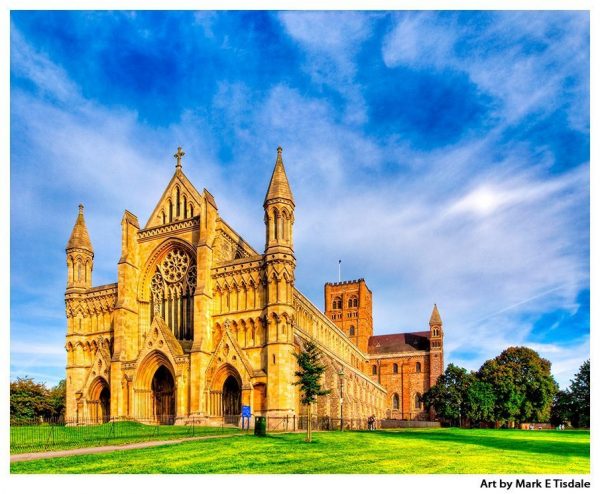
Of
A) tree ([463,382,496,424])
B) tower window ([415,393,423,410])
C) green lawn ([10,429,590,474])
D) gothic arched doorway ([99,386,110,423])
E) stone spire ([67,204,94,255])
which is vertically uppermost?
stone spire ([67,204,94,255])

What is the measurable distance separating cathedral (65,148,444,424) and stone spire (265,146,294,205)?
99 millimetres

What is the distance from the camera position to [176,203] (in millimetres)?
51844

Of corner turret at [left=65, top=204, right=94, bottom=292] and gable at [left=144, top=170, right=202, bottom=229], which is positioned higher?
gable at [left=144, top=170, right=202, bottom=229]

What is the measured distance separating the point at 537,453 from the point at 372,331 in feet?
296

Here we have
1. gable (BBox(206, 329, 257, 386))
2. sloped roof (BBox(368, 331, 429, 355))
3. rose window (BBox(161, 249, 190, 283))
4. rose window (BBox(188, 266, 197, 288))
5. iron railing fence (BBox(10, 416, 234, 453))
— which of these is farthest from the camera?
sloped roof (BBox(368, 331, 429, 355))

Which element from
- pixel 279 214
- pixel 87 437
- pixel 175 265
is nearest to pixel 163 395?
pixel 175 265

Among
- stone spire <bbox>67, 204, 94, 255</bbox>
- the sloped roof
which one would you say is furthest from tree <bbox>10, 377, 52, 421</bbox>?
the sloped roof

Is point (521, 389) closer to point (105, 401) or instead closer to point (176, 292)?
point (176, 292)

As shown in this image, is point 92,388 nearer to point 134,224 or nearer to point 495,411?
point 134,224

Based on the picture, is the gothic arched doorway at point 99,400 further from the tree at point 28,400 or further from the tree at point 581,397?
the tree at point 581,397

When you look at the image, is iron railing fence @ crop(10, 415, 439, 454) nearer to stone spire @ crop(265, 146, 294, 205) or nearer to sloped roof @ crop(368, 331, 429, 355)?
stone spire @ crop(265, 146, 294, 205)

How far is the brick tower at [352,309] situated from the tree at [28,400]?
5506cm

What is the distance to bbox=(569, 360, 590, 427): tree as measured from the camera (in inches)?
3002

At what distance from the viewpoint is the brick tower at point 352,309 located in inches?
4232
